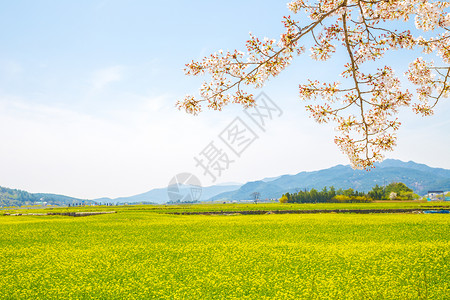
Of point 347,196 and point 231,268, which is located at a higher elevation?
point 231,268

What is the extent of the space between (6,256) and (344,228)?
15716 millimetres

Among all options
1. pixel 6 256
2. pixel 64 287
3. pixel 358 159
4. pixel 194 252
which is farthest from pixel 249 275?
pixel 6 256

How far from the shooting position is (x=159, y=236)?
15406mm

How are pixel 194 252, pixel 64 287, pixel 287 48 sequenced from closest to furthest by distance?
pixel 287 48, pixel 64 287, pixel 194 252

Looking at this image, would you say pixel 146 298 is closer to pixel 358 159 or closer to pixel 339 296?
pixel 339 296

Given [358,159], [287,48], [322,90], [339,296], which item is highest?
[287,48]

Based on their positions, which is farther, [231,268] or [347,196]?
[347,196]

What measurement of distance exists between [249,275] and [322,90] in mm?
5129

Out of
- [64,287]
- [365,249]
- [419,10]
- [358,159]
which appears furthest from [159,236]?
[419,10]

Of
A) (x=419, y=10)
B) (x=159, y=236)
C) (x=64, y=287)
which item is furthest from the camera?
(x=159, y=236)

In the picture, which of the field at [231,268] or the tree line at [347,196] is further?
the tree line at [347,196]

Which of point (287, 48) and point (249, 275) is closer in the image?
point (287, 48)

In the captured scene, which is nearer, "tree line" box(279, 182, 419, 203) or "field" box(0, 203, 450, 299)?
"field" box(0, 203, 450, 299)

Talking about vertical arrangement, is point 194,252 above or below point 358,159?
below
